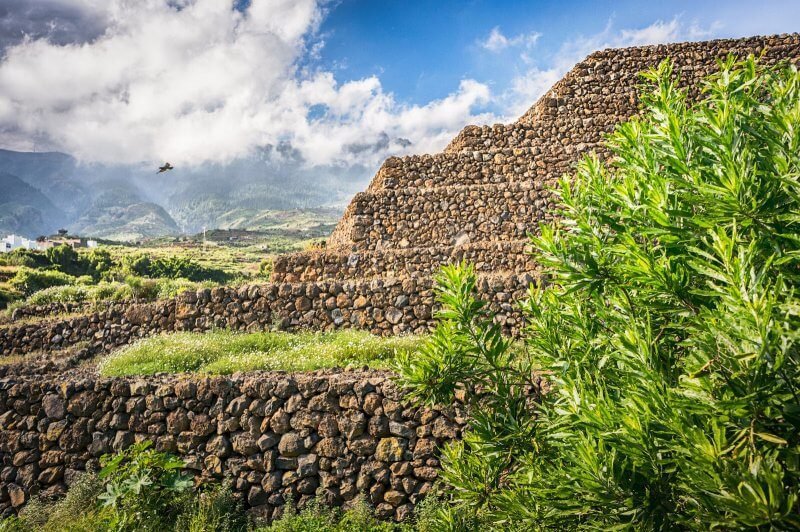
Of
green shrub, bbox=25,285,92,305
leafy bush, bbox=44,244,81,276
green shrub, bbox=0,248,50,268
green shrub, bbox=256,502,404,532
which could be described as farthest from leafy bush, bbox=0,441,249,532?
green shrub, bbox=0,248,50,268

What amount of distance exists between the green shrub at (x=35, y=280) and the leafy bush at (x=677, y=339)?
27.5 metres

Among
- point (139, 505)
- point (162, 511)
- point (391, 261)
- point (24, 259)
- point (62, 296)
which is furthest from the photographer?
point (24, 259)

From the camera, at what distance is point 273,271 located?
12961 millimetres

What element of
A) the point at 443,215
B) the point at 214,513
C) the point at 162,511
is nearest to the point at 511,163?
the point at 443,215

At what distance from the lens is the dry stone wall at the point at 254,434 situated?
661 cm

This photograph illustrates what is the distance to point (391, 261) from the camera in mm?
12781

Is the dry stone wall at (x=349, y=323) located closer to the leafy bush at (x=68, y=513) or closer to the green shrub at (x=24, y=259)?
the leafy bush at (x=68, y=513)

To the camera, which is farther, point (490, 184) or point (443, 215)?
point (490, 184)

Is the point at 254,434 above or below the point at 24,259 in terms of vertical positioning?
below

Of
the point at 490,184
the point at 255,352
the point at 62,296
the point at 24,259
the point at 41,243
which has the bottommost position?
the point at 255,352

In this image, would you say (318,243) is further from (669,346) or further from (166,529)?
(669,346)

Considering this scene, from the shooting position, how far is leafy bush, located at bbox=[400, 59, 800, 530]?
6.64ft

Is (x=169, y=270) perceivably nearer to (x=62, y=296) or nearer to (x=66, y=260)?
(x=66, y=260)

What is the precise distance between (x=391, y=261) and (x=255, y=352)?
15.9ft
